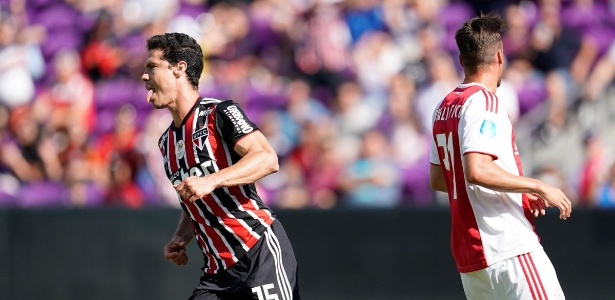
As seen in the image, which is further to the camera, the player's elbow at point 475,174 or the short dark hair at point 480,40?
the short dark hair at point 480,40

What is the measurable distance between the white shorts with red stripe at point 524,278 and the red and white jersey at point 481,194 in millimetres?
40

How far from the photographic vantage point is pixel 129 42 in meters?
12.7

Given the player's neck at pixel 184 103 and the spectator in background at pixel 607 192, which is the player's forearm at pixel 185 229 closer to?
the player's neck at pixel 184 103

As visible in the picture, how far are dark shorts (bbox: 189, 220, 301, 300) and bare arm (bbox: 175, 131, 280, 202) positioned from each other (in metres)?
0.55

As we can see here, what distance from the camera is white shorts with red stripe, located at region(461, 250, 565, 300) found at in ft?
16.9

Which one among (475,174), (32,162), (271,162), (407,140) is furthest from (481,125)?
(32,162)

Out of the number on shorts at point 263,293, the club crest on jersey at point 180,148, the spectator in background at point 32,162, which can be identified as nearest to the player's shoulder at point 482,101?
the number on shorts at point 263,293

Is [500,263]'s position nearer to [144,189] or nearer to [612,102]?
[612,102]

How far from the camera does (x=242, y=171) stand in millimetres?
5199

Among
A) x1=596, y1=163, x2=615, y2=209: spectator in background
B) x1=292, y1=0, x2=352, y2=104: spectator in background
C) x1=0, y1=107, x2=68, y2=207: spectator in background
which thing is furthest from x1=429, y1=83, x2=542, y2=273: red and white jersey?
x1=0, y1=107, x2=68, y2=207: spectator in background

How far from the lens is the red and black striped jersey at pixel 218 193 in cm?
557

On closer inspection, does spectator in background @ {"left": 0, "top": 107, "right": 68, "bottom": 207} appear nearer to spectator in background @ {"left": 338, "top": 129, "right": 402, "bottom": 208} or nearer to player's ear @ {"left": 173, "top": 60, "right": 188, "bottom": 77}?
spectator in background @ {"left": 338, "top": 129, "right": 402, "bottom": 208}

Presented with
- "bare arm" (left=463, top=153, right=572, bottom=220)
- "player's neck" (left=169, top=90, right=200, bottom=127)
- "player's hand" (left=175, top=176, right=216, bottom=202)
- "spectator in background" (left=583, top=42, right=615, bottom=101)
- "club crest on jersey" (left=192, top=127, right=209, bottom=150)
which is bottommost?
"bare arm" (left=463, top=153, right=572, bottom=220)

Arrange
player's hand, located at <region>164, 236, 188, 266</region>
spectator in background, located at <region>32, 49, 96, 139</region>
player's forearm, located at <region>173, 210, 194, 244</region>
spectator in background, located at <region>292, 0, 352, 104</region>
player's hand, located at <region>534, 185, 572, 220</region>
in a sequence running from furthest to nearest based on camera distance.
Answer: spectator in background, located at <region>32, 49, 96, 139</region> → spectator in background, located at <region>292, 0, 352, 104</region> → player's forearm, located at <region>173, 210, 194, 244</region> → player's hand, located at <region>164, 236, 188, 266</region> → player's hand, located at <region>534, 185, 572, 220</region>
